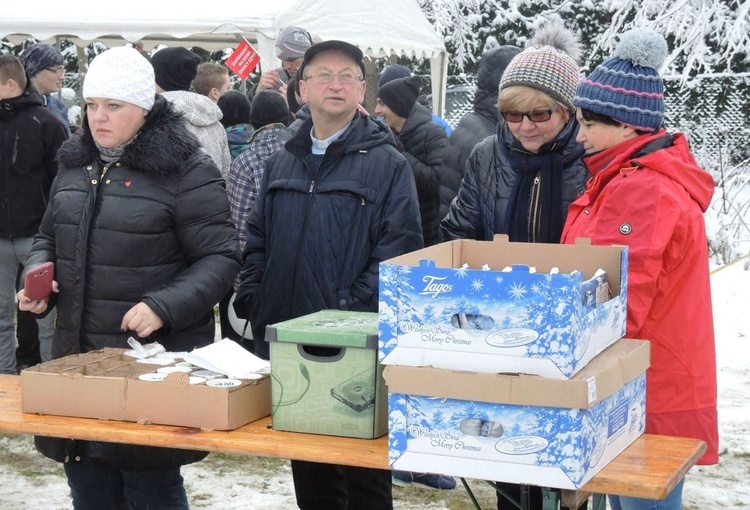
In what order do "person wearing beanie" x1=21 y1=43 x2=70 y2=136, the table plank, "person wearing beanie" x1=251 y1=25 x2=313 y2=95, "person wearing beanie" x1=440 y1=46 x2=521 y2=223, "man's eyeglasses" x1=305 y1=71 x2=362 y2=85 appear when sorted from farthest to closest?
1. "person wearing beanie" x1=21 y1=43 x2=70 y2=136
2. "person wearing beanie" x1=251 y1=25 x2=313 y2=95
3. "person wearing beanie" x1=440 y1=46 x2=521 y2=223
4. "man's eyeglasses" x1=305 y1=71 x2=362 y2=85
5. the table plank

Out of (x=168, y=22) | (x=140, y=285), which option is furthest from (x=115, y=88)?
(x=168, y=22)

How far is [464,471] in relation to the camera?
7.21ft

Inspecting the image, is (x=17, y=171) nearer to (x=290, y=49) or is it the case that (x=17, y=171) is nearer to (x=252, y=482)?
(x=290, y=49)

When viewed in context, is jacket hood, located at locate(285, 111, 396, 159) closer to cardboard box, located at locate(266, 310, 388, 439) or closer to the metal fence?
cardboard box, located at locate(266, 310, 388, 439)

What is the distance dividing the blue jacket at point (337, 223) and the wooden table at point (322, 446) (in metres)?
0.79

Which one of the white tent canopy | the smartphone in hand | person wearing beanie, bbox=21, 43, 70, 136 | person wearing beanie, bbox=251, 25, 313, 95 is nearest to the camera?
the smartphone in hand

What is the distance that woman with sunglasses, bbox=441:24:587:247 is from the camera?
3.14m

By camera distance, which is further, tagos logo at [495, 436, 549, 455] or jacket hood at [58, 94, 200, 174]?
jacket hood at [58, 94, 200, 174]

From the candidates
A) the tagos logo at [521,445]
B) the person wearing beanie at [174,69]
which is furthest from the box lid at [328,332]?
the person wearing beanie at [174,69]

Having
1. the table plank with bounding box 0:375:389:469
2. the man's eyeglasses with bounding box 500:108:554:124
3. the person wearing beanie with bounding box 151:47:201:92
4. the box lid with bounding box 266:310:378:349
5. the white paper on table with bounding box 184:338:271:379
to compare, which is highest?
the person wearing beanie with bounding box 151:47:201:92

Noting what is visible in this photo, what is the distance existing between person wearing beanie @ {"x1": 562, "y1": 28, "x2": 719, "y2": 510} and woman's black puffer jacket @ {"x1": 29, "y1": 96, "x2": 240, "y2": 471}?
1.11 metres

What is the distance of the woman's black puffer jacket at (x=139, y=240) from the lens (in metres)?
3.11

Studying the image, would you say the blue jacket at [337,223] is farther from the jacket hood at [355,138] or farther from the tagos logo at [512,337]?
the tagos logo at [512,337]

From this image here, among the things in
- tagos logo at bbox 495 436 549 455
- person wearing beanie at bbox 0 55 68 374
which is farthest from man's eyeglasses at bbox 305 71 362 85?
person wearing beanie at bbox 0 55 68 374
